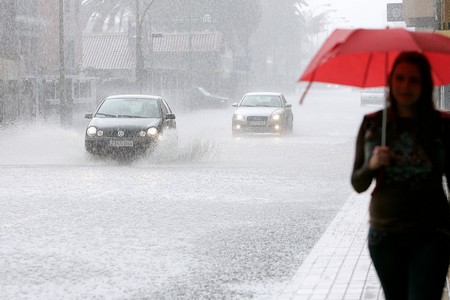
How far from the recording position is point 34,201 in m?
15.1

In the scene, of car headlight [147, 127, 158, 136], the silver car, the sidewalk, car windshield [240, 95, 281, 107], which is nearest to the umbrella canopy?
the sidewalk

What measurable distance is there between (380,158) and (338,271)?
438 cm

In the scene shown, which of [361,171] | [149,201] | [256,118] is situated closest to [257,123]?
[256,118]

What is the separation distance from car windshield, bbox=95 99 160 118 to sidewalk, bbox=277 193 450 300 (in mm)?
11279

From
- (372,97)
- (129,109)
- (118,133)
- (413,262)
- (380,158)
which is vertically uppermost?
(380,158)

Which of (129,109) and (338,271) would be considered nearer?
(338,271)

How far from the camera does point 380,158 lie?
176 inches

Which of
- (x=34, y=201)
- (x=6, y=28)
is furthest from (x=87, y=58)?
(x=34, y=201)

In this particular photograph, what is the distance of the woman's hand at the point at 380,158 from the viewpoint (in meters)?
4.46

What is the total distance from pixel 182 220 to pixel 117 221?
767mm

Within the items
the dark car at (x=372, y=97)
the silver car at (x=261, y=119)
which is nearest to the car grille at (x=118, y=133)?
the silver car at (x=261, y=119)

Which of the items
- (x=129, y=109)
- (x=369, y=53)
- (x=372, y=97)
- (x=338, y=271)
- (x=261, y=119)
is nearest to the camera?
(x=369, y=53)

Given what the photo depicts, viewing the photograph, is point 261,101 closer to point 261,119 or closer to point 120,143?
point 261,119

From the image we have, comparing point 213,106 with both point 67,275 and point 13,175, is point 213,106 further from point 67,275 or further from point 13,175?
point 67,275
